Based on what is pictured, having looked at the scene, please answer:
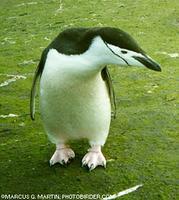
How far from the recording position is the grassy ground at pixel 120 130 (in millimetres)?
1887

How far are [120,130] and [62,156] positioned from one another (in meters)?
0.41

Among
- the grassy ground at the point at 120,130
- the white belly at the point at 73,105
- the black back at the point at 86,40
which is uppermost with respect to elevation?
the black back at the point at 86,40

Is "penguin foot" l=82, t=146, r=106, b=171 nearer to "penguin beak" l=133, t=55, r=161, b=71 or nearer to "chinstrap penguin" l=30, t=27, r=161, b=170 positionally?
"chinstrap penguin" l=30, t=27, r=161, b=170

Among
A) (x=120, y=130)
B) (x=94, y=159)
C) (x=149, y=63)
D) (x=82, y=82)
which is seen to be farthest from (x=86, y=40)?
(x=120, y=130)

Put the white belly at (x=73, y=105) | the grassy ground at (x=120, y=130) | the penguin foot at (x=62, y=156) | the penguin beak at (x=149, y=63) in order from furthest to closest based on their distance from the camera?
the penguin foot at (x=62, y=156)
the grassy ground at (x=120, y=130)
the white belly at (x=73, y=105)
the penguin beak at (x=149, y=63)

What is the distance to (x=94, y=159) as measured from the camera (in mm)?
1972

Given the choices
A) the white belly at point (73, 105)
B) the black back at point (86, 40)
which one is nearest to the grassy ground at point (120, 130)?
the white belly at point (73, 105)

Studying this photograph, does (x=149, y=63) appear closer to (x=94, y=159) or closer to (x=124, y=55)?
(x=124, y=55)

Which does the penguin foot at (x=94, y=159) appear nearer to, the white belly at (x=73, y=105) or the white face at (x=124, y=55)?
the white belly at (x=73, y=105)

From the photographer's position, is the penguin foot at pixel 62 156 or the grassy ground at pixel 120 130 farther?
the penguin foot at pixel 62 156

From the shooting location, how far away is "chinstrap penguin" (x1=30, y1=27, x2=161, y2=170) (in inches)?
62.2

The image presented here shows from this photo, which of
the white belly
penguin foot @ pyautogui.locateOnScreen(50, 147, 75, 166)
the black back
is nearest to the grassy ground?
penguin foot @ pyautogui.locateOnScreen(50, 147, 75, 166)

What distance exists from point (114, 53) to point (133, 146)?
26.6 inches

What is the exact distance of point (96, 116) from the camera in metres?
1.88
